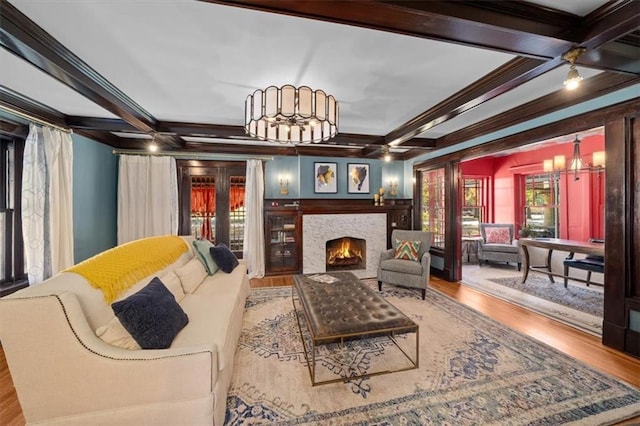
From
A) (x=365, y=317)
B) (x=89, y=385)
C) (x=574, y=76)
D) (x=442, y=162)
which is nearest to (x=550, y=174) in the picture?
(x=442, y=162)

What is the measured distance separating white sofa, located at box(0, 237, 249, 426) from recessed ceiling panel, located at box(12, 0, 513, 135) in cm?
173

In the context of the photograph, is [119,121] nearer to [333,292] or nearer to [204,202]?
[204,202]

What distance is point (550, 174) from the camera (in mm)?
6160

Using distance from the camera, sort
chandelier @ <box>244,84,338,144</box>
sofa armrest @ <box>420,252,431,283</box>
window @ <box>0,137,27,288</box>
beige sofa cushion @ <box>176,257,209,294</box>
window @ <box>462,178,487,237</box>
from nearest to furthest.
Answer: chandelier @ <box>244,84,338,144</box>
beige sofa cushion @ <box>176,257,209,294</box>
window @ <box>0,137,27,288</box>
sofa armrest @ <box>420,252,431,283</box>
window @ <box>462,178,487,237</box>

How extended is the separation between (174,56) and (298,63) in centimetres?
101

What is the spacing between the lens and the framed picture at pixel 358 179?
5.65 meters

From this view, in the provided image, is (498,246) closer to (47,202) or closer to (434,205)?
(434,205)

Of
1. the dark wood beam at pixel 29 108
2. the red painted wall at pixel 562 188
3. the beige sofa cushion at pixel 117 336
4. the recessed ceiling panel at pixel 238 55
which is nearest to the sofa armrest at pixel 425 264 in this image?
the recessed ceiling panel at pixel 238 55

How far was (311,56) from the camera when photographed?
2.11 meters

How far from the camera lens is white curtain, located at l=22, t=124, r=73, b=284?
9.82 feet

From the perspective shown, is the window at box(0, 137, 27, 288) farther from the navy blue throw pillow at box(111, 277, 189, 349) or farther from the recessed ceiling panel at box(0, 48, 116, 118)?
the navy blue throw pillow at box(111, 277, 189, 349)

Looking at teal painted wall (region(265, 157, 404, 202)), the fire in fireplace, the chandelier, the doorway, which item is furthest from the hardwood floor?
the doorway

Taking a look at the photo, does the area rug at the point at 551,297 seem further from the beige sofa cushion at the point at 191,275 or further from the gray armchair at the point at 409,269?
the beige sofa cushion at the point at 191,275

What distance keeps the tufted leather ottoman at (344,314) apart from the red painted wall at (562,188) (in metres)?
5.40
